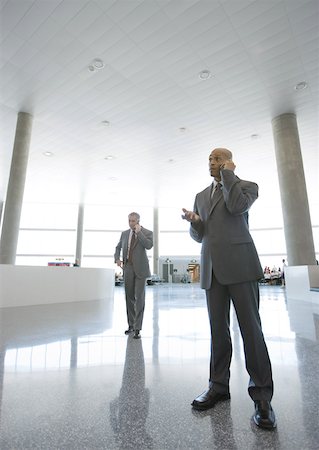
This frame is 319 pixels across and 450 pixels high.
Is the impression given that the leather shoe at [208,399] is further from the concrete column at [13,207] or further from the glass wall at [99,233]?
the glass wall at [99,233]

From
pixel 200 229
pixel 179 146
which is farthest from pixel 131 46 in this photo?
pixel 200 229

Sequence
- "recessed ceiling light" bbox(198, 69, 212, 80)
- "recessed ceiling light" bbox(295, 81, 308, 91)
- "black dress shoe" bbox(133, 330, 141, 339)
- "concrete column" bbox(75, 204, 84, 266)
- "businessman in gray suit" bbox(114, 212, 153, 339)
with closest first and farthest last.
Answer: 1. "black dress shoe" bbox(133, 330, 141, 339)
2. "businessman in gray suit" bbox(114, 212, 153, 339)
3. "recessed ceiling light" bbox(198, 69, 212, 80)
4. "recessed ceiling light" bbox(295, 81, 308, 91)
5. "concrete column" bbox(75, 204, 84, 266)

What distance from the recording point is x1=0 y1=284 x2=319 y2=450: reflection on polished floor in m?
1.15

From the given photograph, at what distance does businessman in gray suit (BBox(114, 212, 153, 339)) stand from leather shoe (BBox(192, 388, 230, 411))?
1811 millimetres

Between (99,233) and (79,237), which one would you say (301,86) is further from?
(99,233)

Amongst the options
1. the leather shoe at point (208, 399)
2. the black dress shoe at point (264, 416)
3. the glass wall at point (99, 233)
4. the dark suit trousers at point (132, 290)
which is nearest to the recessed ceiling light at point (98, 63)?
the dark suit trousers at point (132, 290)

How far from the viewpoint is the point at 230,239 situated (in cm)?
157

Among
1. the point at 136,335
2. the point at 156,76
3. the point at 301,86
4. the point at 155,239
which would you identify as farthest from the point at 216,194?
the point at 155,239

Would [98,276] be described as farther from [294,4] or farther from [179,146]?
[294,4]

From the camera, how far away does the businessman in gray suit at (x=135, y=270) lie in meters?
3.33

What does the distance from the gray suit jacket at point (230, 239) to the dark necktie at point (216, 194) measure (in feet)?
0.10

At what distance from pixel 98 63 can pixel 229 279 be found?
699 centimetres

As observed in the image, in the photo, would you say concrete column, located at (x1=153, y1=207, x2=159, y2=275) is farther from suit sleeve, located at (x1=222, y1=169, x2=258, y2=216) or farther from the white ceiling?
suit sleeve, located at (x1=222, y1=169, x2=258, y2=216)

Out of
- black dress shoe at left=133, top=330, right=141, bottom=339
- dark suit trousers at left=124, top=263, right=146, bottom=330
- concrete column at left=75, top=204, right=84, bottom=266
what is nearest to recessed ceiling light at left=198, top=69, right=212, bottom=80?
dark suit trousers at left=124, top=263, right=146, bottom=330
